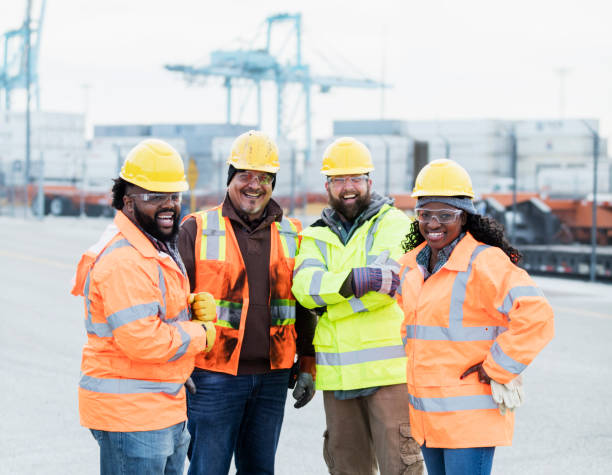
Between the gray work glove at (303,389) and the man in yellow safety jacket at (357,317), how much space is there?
0.13 m

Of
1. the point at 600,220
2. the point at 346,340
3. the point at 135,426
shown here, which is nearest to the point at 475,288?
the point at 346,340

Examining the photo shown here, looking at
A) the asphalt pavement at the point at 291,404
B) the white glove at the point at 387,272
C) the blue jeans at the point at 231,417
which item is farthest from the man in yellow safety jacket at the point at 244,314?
the asphalt pavement at the point at 291,404

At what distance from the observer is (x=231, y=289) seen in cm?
401

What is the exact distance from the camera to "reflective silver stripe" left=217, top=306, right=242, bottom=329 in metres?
3.99

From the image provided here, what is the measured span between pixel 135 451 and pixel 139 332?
488 mm

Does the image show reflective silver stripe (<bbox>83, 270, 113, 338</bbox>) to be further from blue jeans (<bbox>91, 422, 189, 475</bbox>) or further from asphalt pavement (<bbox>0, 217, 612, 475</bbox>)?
asphalt pavement (<bbox>0, 217, 612, 475</bbox>)

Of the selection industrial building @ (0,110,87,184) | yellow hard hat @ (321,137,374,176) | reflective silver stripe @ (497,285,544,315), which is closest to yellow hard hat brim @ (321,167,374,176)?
yellow hard hat @ (321,137,374,176)

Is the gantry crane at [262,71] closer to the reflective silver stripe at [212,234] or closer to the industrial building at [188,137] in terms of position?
the industrial building at [188,137]

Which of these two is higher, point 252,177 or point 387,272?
point 252,177

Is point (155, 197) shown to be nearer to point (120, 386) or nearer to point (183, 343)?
point (183, 343)

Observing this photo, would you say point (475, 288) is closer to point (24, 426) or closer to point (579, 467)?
point (579, 467)

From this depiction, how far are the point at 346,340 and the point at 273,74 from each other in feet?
213

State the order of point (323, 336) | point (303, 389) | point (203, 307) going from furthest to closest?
point (303, 389) < point (323, 336) < point (203, 307)

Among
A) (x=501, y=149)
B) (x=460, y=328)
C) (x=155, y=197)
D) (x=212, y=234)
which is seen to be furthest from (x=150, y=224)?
(x=501, y=149)
